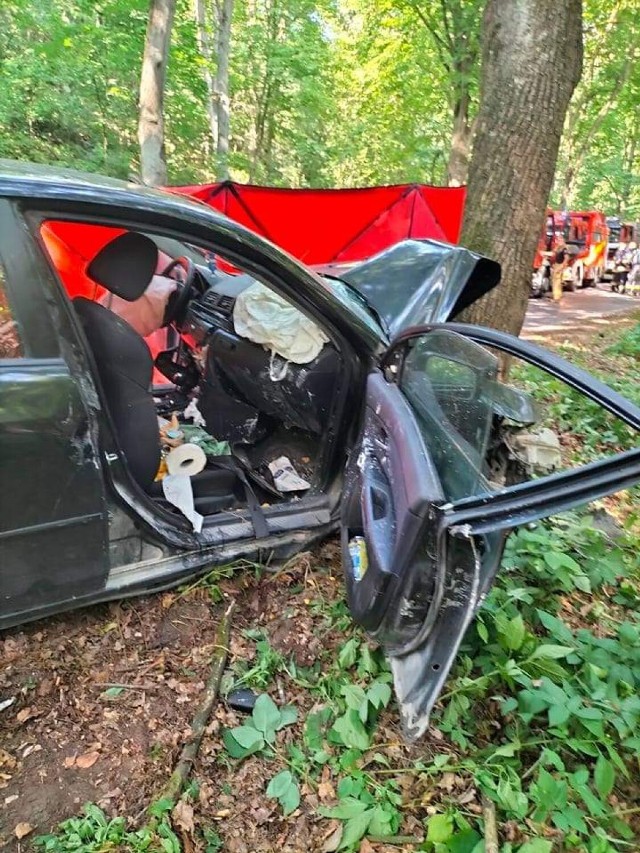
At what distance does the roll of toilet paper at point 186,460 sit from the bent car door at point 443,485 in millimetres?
904

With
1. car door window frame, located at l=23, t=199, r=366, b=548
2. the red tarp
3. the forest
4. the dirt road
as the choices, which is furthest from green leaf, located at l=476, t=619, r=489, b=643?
the forest

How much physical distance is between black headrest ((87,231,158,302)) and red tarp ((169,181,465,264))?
19.5 ft

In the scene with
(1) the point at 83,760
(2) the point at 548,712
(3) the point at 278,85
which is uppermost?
(3) the point at 278,85

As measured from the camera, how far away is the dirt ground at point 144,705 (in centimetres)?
183

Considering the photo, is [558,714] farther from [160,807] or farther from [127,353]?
[127,353]

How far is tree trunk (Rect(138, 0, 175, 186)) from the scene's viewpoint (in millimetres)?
7457

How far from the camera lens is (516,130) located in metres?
3.64

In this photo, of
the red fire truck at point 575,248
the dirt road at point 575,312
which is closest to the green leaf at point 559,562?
the dirt road at point 575,312

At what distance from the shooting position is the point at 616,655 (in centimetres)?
213

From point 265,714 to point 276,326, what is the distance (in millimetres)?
1675

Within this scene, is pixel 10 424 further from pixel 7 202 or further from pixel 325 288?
pixel 325 288

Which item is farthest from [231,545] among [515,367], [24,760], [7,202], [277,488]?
[515,367]

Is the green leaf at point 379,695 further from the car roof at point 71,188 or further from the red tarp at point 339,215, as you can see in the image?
the red tarp at point 339,215

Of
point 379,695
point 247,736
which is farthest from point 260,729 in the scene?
point 379,695
